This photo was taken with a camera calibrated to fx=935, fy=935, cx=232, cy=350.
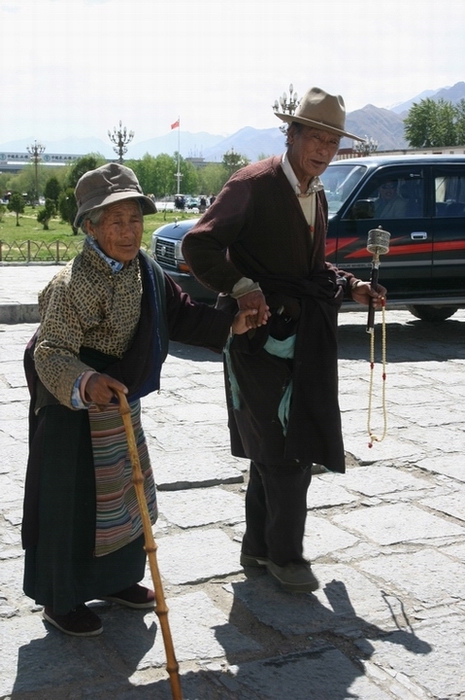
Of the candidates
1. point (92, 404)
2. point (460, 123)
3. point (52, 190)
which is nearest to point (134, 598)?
point (92, 404)

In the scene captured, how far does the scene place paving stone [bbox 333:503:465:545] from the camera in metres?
4.34

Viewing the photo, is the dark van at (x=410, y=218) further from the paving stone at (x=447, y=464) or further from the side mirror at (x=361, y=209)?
the paving stone at (x=447, y=464)

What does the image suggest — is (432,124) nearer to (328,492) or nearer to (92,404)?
(328,492)

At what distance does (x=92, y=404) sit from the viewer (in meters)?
2.97

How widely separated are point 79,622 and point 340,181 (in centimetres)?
745

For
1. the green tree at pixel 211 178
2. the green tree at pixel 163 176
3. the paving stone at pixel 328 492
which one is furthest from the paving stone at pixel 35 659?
the green tree at pixel 211 178

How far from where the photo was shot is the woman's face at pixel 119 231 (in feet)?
10.3

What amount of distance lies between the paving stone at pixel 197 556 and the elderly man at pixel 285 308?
30 cm

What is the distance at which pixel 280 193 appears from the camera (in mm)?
3574

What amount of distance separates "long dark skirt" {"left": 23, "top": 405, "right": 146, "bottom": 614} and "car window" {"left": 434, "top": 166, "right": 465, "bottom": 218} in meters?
7.44

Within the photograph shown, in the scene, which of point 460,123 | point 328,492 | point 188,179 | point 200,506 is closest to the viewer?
point 200,506

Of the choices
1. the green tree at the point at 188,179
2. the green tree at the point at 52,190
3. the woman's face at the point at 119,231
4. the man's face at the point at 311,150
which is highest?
the green tree at the point at 188,179

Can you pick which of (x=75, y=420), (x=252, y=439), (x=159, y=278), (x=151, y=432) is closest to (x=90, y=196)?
(x=159, y=278)

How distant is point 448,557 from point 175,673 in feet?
5.66
